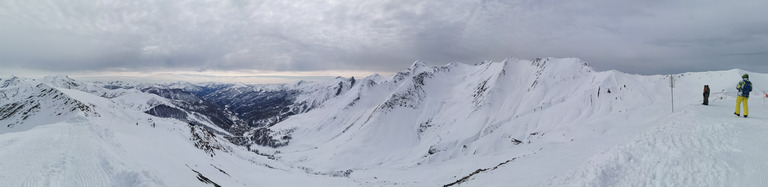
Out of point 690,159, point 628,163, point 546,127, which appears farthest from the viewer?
point 546,127

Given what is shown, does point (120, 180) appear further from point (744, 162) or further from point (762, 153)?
point (762, 153)

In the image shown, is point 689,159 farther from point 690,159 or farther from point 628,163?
point 628,163

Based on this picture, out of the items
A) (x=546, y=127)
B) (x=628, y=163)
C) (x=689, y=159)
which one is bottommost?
(x=546, y=127)

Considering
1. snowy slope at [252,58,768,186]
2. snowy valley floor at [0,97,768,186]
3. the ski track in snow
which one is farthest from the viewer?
snowy slope at [252,58,768,186]

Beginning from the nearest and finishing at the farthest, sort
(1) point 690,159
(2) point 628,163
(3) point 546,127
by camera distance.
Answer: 1. (1) point 690,159
2. (2) point 628,163
3. (3) point 546,127

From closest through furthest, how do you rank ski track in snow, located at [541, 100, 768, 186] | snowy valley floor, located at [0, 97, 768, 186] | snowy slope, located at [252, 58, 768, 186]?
ski track in snow, located at [541, 100, 768, 186] < snowy valley floor, located at [0, 97, 768, 186] < snowy slope, located at [252, 58, 768, 186]

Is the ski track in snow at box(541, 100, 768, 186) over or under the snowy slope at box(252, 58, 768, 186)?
over

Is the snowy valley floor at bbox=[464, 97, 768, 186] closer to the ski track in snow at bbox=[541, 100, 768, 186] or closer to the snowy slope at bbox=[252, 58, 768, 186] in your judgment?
the ski track in snow at bbox=[541, 100, 768, 186]

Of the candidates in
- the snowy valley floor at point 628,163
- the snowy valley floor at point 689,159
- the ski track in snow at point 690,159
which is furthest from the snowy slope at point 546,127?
the ski track in snow at point 690,159

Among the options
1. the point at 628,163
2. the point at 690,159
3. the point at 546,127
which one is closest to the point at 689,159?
the point at 690,159

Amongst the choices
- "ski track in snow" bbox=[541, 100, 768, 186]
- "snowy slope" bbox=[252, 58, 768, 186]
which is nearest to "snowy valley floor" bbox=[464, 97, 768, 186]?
"ski track in snow" bbox=[541, 100, 768, 186]
